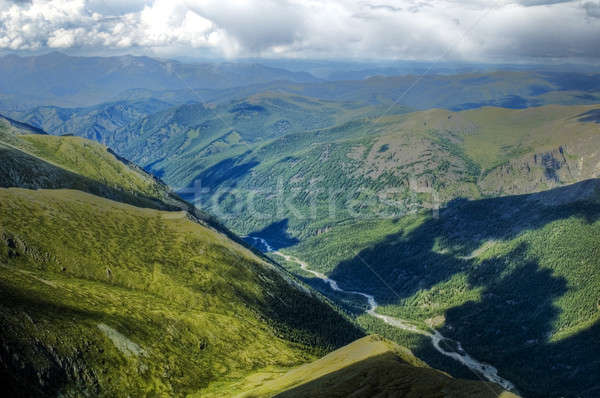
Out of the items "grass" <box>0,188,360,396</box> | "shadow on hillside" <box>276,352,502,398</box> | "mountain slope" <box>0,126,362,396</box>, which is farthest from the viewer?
"grass" <box>0,188,360,396</box>

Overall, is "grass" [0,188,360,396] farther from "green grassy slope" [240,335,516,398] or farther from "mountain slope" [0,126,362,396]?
"green grassy slope" [240,335,516,398]

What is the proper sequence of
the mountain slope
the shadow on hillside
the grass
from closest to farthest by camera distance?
1. the shadow on hillside
2. the mountain slope
3. the grass

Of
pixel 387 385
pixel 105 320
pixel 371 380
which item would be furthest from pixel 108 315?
pixel 387 385

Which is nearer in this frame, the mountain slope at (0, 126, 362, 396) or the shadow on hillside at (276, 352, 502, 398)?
the shadow on hillside at (276, 352, 502, 398)

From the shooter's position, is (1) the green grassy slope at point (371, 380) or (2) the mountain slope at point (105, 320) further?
(2) the mountain slope at point (105, 320)

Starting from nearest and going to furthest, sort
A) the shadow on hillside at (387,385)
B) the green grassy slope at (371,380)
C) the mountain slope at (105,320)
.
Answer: the shadow on hillside at (387,385) → the green grassy slope at (371,380) → the mountain slope at (105,320)

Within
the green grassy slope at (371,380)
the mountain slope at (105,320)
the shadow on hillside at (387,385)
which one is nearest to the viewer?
the shadow on hillside at (387,385)

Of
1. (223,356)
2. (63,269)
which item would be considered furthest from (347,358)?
(63,269)

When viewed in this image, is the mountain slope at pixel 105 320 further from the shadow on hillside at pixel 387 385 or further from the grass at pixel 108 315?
the shadow on hillside at pixel 387 385

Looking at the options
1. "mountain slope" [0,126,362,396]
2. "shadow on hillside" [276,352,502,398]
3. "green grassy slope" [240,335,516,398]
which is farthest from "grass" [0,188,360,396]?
"shadow on hillside" [276,352,502,398]

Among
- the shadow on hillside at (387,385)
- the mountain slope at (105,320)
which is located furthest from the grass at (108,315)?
the shadow on hillside at (387,385)

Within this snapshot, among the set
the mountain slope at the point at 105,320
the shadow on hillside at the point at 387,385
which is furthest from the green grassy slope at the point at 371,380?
the mountain slope at the point at 105,320
